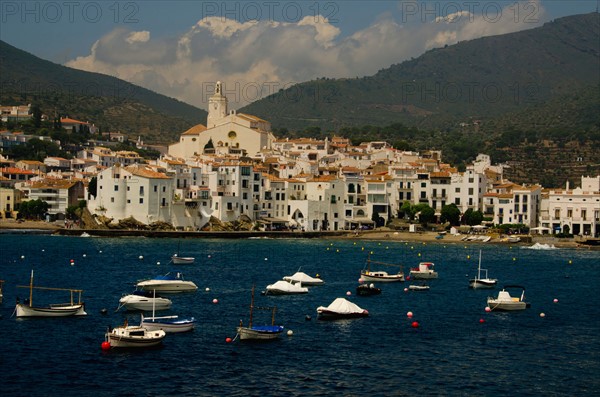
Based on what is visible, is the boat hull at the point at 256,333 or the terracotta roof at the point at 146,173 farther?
the terracotta roof at the point at 146,173

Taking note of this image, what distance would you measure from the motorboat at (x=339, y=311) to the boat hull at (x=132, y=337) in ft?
32.5

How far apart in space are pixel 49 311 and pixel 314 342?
12010mm

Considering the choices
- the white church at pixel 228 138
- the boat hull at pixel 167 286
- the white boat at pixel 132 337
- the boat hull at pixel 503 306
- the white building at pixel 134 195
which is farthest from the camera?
the white church at pixel 228 138

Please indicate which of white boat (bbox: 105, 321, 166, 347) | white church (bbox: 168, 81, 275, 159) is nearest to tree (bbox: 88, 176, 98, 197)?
white church (bbox: 168, 81, 275, 159)

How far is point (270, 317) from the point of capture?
44.0 m

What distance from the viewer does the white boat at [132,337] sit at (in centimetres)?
3553

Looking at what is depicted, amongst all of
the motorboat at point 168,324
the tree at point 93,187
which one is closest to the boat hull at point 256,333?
the motorboat at point 168,324

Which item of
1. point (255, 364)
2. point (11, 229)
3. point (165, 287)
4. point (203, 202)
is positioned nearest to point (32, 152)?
point (11, 229)

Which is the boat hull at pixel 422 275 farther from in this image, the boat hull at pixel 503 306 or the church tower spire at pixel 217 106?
the church tower spire at pixel 217 106

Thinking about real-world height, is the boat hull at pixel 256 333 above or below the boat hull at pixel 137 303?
below

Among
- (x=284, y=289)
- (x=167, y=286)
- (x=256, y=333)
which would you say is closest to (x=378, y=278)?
(x=284, y=289)

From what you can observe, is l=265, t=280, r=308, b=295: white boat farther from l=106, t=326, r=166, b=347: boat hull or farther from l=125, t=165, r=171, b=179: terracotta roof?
l=125, t=165, r=171, b=179: terracotta roof

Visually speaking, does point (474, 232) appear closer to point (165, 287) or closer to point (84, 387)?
point (165, 287)

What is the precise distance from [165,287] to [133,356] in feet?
58.7
